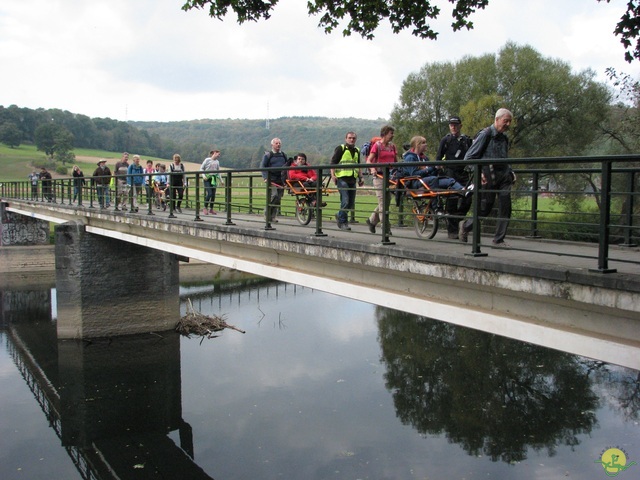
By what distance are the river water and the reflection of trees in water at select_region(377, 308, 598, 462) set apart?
50mm

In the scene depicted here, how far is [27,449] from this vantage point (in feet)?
42.3

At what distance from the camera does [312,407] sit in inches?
564

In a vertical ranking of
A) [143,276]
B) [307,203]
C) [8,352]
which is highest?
[307,203]

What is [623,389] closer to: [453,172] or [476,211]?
[453,172]

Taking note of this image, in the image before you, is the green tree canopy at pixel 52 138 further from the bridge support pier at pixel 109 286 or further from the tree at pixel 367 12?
the tree at pixel 367 12

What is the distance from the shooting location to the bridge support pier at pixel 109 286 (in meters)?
19.2

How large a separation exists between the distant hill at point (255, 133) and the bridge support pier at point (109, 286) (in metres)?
61.2

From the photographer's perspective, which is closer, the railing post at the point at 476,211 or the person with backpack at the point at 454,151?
the railing post at the point at 476,211

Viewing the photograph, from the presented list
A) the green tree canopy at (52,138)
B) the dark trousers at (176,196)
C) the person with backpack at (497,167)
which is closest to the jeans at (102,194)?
the dark trousers at (176,196)

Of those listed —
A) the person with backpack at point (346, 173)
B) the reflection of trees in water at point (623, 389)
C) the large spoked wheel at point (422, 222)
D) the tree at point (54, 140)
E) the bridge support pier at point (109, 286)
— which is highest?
the tree at point (54, 140)

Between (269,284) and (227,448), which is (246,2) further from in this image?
(269,284)

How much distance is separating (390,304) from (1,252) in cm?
3210

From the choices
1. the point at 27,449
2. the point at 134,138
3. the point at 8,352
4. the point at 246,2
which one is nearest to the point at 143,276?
the point at 8,352

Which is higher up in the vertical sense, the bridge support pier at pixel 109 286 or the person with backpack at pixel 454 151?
the person with backpack at pixel 454 151
